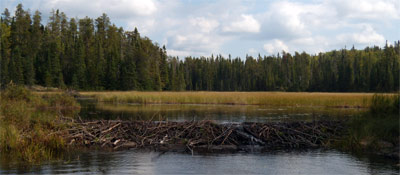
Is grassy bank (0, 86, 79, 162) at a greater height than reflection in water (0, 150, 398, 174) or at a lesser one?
greater

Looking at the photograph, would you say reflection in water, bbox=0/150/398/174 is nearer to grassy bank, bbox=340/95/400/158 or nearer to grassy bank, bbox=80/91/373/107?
grassy bank, bbox=340/95/400/158

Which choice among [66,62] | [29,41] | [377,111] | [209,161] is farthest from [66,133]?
[29,41]

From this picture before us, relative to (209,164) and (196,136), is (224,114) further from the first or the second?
(209,164)

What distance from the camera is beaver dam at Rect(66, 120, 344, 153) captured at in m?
15.3

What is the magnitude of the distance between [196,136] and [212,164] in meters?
3.25

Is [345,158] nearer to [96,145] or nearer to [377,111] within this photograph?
[377,111]

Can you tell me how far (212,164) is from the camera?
12.5 meters

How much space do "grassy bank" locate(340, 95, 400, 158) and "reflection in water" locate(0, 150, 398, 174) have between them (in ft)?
4.60

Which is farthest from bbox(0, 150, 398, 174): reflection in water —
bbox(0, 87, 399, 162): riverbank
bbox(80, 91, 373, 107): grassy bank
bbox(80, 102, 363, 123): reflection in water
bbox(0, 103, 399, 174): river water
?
bbox(80, 91, 373, 107): grassy bank

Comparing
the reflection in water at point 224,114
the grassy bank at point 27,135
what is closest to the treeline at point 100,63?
the reflection in water at point 224,114

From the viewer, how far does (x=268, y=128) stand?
16141mm

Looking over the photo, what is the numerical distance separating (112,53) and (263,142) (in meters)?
73.7

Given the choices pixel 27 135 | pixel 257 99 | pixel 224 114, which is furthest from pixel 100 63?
pixel 27 135

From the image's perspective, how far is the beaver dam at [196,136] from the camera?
15266 mm
